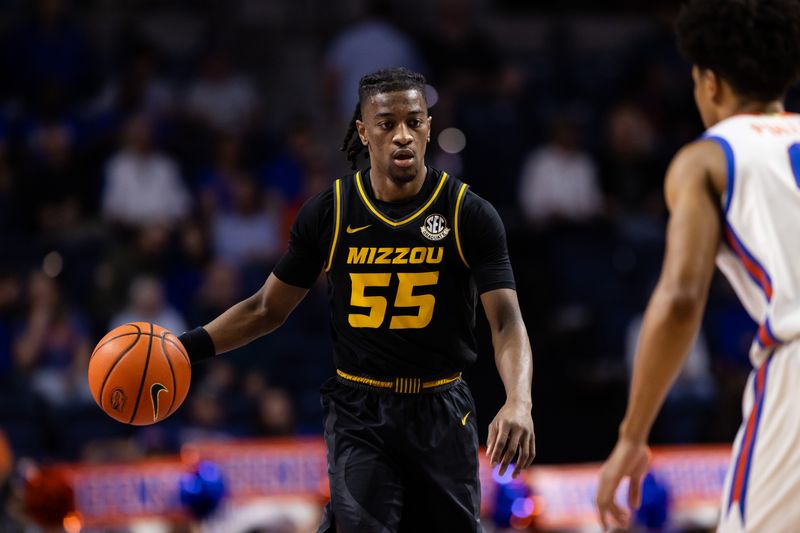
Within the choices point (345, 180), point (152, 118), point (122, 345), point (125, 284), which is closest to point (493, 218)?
point (345, 180)

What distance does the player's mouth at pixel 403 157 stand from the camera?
5.03m

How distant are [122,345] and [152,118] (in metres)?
7.50

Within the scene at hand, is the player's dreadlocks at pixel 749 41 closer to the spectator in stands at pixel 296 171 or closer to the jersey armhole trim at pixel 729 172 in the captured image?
the jersey armhole trim at pixel 729 172

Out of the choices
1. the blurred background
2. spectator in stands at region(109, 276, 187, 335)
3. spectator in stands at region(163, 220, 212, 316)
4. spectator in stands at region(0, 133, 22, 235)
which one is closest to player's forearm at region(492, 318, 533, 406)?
the blurred background

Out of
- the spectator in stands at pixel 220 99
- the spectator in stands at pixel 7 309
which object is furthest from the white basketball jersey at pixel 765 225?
the spectator in stands at pixel 220 99

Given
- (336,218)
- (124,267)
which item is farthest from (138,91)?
(336,218)

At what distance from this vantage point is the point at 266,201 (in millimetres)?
11641

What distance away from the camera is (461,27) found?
43.7 feet

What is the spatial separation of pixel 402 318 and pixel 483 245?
1.47ft

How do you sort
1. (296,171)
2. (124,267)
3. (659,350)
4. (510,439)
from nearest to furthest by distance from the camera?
(659,350)
(510,439)
(124,267)
(296,171)

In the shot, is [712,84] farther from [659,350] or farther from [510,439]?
[510,439]

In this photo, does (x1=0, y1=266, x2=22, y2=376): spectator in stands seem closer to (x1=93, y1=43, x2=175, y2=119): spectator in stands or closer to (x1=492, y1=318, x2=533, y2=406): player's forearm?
(x1=93, y1=43, x2=175, y2=119): spectator in stands

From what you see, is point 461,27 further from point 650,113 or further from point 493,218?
point 493,218

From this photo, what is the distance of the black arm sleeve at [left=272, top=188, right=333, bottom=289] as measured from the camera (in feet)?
16.9
